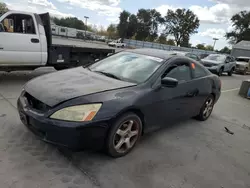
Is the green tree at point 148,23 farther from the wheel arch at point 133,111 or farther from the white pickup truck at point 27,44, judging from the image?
the wheel arch at point 133,111

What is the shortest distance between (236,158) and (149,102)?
1823mm

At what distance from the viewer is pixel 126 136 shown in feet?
9.92

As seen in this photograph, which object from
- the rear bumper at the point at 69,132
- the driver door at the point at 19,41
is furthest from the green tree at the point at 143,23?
the rear bumper at the point at 69,132

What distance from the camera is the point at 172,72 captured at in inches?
145

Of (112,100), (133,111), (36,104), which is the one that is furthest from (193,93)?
(36,104)

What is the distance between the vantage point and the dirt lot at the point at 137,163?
248 centimetres

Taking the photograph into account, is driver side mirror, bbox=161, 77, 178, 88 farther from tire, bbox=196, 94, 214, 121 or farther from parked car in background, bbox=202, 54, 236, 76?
parked car in background, bbox=202, 54, 236, 76

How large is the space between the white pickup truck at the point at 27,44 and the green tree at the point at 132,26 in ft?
225

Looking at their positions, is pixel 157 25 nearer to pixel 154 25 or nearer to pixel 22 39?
pixel 154 25

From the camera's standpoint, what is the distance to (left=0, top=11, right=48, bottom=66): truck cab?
18.8ft

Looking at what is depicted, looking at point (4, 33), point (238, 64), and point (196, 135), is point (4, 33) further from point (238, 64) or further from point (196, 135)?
point (238, 64)

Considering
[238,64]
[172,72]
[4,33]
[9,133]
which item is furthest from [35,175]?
[238,64]

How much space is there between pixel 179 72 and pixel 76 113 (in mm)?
2163

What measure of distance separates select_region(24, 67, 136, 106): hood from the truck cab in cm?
318
